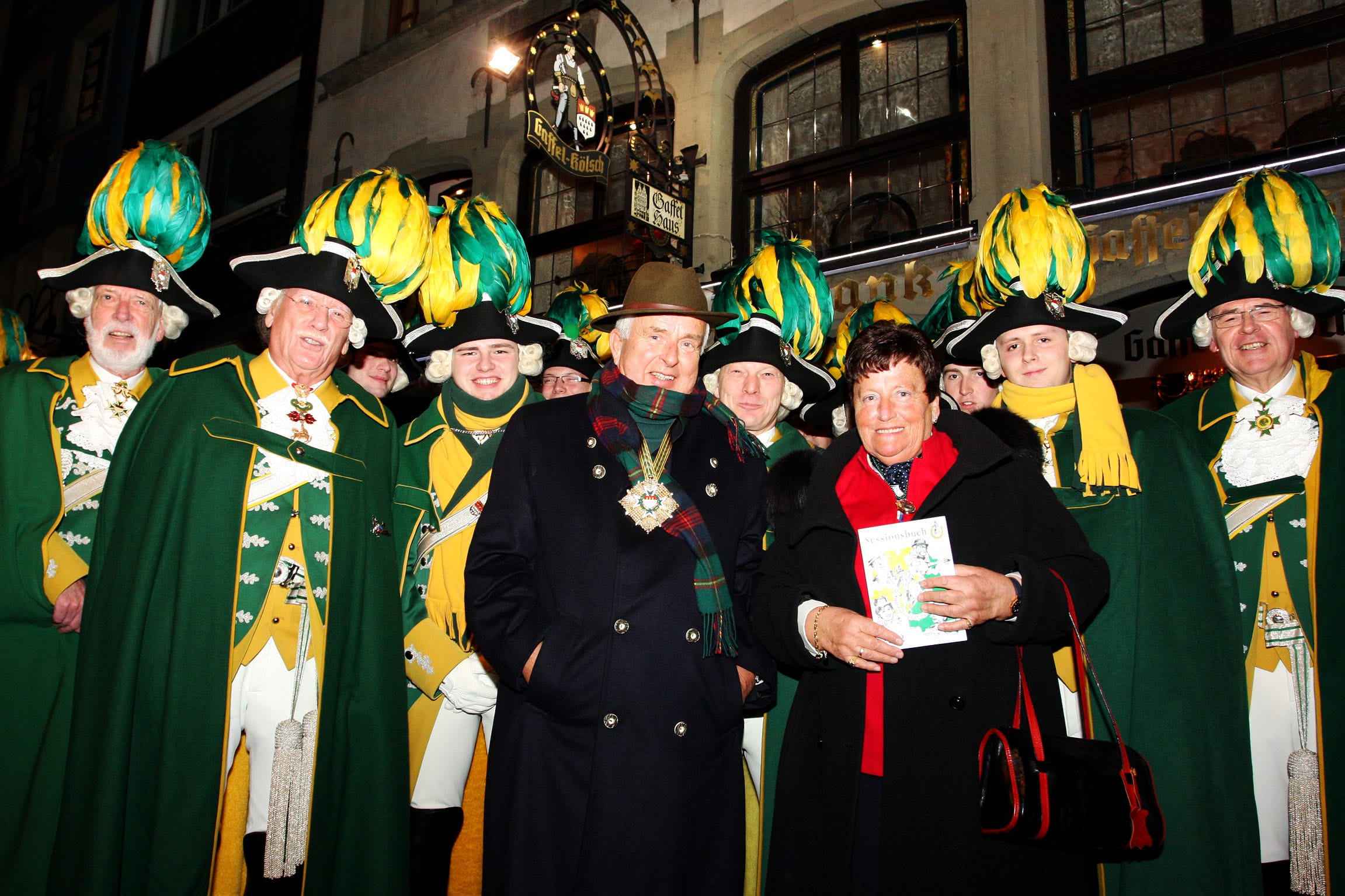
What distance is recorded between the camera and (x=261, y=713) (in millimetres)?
2994

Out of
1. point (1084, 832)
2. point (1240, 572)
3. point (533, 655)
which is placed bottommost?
point (1084, 832)

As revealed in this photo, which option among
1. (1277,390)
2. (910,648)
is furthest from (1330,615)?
(910,648)

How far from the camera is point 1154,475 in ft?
10.3

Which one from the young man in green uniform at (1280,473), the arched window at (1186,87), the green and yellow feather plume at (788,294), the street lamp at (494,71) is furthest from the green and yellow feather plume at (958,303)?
the street lamp at (494,71)

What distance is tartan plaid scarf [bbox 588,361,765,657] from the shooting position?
2543 millimetres

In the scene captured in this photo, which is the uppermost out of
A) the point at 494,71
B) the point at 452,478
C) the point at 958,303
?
the point at 494,71

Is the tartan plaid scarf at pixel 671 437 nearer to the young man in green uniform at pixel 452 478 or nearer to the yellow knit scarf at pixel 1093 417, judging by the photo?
the young man in green uniform at pixel 452 478

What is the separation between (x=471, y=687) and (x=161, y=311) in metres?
2.18

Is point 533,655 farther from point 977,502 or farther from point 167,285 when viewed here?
point 167,285

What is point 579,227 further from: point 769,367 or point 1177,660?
point 1177,660

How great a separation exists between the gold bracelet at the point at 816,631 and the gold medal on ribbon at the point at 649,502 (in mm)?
498

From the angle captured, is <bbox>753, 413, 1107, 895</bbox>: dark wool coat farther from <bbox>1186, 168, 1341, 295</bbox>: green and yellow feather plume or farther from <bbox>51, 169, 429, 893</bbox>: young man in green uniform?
<bbox>1186, 168, 1341, 295</bbox>: green and yellow feather plume

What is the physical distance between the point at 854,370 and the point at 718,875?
58.9 inches

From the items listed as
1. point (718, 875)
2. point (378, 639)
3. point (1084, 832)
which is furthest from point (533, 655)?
point (1084, 832)
